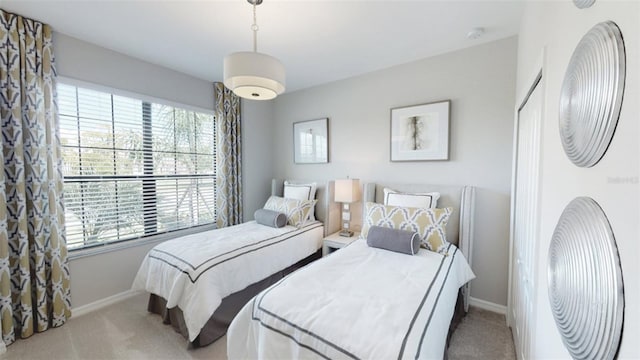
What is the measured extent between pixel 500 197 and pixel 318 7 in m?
2.31

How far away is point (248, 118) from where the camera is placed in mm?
3762

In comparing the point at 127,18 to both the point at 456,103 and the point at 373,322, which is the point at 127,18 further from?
the point at 456,103

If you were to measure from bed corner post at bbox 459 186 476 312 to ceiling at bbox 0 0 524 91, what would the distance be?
148 centimetres

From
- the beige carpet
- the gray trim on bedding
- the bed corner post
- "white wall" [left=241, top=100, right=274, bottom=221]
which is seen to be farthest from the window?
the bed corner post

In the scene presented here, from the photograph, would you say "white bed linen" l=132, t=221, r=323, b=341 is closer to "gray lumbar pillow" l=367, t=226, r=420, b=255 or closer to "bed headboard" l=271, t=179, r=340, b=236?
"bed headboard" l=271, t=179, r=340, b=236

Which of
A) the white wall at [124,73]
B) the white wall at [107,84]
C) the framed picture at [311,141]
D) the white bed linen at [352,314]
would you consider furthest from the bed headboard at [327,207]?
the white wall at [107,84]

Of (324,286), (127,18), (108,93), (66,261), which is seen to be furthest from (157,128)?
(324,286)

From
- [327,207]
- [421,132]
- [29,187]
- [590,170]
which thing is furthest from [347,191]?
[29,187]

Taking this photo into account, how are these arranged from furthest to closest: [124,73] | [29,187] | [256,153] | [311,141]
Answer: [256,153] < [311,141] < [124,73] < [29,187]

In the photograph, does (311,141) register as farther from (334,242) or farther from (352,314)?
(352,314)

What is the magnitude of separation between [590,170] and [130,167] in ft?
11.4

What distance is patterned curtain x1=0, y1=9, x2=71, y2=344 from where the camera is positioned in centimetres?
191

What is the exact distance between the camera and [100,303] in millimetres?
2445

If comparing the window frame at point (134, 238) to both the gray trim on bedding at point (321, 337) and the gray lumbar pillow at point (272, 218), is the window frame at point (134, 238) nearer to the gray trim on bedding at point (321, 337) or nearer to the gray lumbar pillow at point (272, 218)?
the gray lumbar pillow at point (272, 218)
